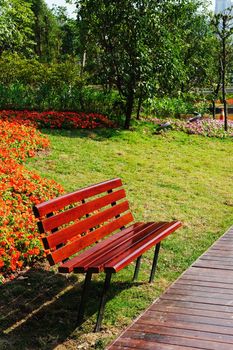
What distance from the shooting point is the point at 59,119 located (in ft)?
45.4

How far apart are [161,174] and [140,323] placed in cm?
634

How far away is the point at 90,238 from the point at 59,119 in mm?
9675

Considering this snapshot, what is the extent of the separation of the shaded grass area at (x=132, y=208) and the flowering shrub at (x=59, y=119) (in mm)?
572

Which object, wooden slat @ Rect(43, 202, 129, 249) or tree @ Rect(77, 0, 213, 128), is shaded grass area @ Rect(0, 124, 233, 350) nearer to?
wooden slat @ Rect(43, 202, 129, 249)

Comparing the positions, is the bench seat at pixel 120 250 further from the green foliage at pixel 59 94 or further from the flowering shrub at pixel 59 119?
the green foliage at pixel 59 94

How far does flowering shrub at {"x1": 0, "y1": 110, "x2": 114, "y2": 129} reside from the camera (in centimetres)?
1323

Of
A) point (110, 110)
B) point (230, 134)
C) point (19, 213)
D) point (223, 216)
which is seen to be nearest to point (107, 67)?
point (110, 110)

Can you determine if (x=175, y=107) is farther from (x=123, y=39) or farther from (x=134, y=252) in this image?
(x=134, y=252)

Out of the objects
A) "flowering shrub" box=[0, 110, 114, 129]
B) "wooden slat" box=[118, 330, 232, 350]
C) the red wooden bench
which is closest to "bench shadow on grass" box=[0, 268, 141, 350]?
the red wooden bench

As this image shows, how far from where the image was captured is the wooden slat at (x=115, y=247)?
369 cm

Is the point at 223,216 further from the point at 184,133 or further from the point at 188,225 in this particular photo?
the point at 184,133

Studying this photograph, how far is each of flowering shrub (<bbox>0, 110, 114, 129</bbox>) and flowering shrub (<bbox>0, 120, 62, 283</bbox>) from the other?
382cm

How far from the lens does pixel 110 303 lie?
435 cm

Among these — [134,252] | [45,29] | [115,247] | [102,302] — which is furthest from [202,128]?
[45,29]
